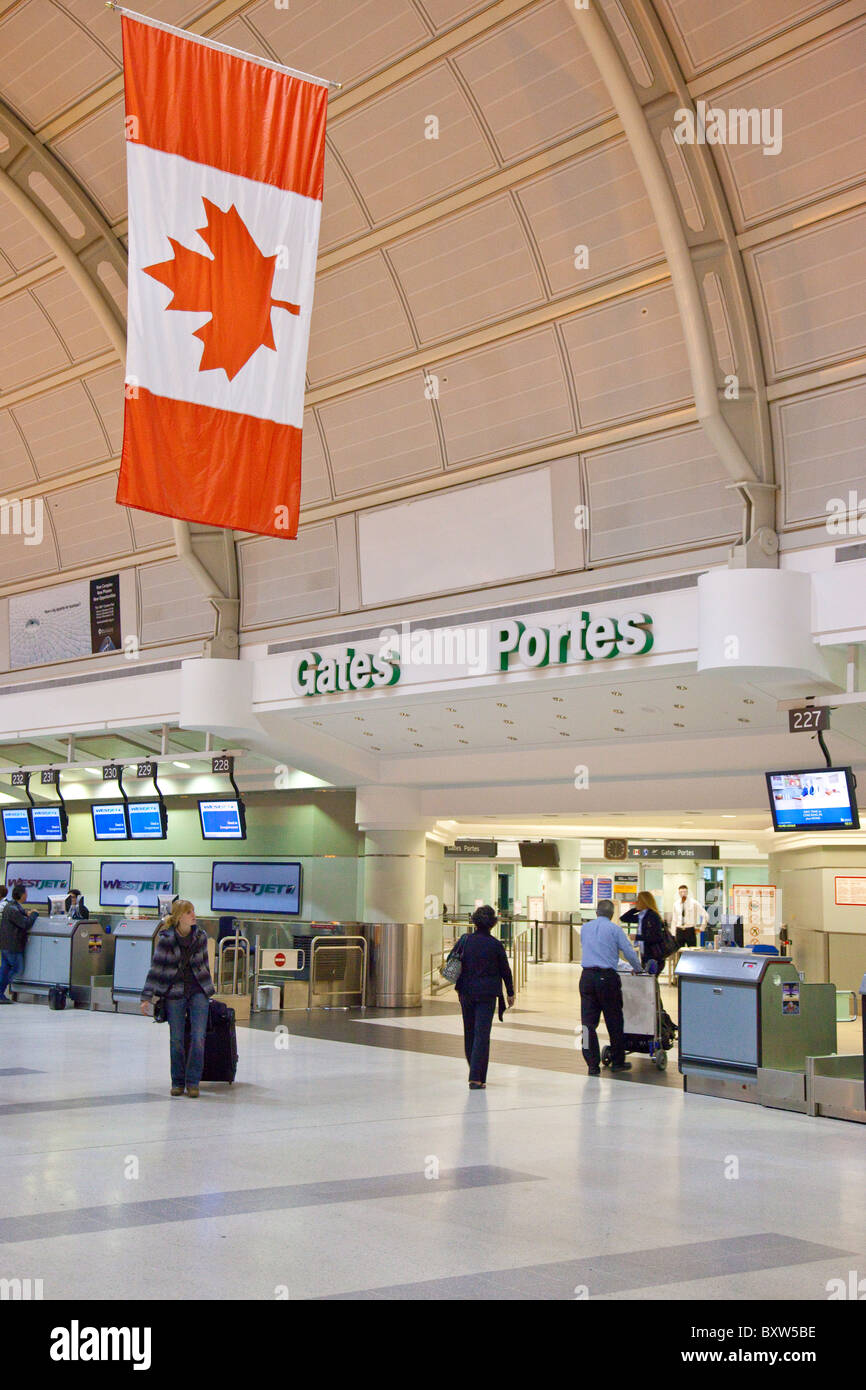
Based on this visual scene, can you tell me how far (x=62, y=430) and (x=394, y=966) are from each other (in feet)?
35.0

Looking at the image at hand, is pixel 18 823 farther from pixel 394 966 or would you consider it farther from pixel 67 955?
pixel 394 966

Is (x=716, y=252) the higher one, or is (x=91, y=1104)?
(x=716, y=252)

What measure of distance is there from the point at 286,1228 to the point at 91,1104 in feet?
15.2

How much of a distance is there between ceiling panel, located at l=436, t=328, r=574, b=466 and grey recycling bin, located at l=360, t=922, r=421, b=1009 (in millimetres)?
8994

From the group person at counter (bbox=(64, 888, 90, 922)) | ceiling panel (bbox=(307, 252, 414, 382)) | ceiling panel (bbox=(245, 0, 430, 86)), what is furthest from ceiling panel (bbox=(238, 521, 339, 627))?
person at counter (bbox=(64, 888, 90, 922))

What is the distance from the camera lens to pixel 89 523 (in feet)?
71.2

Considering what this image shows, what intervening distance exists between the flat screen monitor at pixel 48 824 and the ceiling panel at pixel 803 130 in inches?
700

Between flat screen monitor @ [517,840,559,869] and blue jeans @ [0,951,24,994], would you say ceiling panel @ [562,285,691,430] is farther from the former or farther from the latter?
flat screen monitor @ [517,840,559,869]

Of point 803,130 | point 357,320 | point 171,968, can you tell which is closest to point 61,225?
point 357,320

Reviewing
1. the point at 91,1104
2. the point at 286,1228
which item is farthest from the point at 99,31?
the point at 286,1228

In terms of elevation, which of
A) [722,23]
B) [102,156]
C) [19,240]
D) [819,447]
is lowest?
[819,447]

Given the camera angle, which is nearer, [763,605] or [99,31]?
[763,605]
